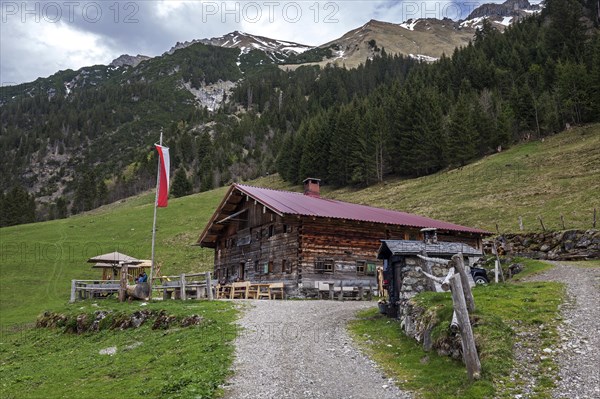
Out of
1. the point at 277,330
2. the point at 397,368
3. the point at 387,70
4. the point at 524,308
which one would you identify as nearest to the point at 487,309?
the point at 524,308

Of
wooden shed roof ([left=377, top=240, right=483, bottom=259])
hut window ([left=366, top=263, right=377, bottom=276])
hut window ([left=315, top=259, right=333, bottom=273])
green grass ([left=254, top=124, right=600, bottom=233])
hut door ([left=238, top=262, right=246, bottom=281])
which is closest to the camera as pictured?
wooden shed roof ([left=377, top=240, right=483, bottom=259])

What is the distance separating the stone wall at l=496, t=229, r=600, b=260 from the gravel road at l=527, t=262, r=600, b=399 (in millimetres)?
→ 16282

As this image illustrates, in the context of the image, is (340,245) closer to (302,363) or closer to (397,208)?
(302,363)

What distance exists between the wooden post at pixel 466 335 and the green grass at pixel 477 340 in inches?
8.4

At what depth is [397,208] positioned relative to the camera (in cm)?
6044

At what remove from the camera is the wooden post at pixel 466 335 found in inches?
377

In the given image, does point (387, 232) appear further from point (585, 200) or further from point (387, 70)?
point (387, 70)

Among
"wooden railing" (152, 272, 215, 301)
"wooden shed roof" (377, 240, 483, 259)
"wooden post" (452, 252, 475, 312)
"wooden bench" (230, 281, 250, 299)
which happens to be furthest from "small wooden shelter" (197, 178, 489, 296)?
"wooden post" (452, 252, 475, 312)

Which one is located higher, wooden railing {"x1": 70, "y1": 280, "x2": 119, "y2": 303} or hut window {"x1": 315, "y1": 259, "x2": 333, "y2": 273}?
hut window {"x1": 315, "y1": 259, "x2": 333, "y2": 273}

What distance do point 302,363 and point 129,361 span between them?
5808 mm

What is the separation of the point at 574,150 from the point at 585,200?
799 inches

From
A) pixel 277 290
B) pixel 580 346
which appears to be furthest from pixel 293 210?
pixel 580 346

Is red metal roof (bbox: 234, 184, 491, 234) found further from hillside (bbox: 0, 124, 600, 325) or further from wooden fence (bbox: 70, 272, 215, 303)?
hillside (bbox: 0, 124, 600, 325)

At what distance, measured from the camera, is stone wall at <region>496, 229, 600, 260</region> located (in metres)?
31.8
